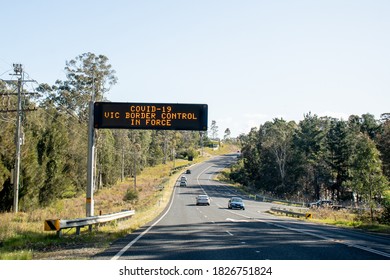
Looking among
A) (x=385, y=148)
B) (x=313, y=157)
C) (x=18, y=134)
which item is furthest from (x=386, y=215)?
(x=313, y=157)

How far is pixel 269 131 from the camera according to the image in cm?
10194

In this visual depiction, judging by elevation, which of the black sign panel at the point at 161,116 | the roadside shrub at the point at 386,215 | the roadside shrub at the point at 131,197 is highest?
the black sign panel at the point at 161,116

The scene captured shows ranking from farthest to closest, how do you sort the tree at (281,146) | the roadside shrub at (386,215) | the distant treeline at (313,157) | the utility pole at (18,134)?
the tree at (281,146)
the distant treeline at (313,157)
the utility pole at (18,134)
the roadside shrub at (386,215)

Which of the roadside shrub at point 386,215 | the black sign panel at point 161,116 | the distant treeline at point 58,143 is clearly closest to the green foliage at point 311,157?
the distant treeline at point 58,143

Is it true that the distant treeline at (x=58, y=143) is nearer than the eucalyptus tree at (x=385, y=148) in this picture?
Yes

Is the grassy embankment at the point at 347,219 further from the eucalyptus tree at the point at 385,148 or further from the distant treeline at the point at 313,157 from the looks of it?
the distant treeline at the point at 313,157

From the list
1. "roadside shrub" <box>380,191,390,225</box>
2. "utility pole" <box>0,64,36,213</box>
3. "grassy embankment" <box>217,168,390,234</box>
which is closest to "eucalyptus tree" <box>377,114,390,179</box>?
"grassy embankment" <box>217,168,390,234</box>

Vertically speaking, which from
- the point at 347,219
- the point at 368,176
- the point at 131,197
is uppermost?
the point at 368,176

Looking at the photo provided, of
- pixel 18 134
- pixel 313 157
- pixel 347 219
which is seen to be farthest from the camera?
pixel 313 157

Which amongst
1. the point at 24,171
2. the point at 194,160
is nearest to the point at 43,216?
the point at 24,171

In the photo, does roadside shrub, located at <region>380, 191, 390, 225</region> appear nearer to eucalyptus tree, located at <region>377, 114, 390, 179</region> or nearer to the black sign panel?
the black sign panel

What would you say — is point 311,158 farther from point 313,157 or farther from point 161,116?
point 161,116

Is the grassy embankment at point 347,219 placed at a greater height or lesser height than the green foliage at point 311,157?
lesser

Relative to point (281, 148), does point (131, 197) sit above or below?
below
